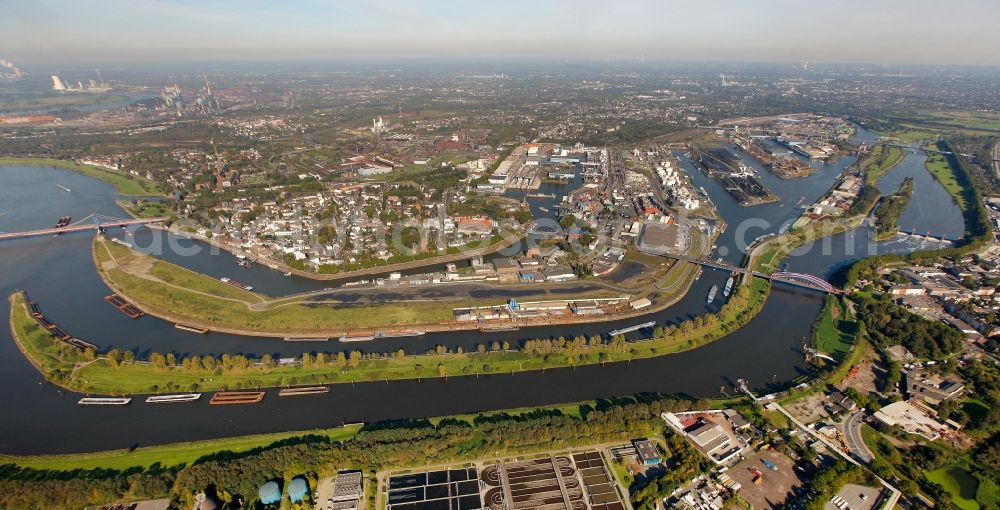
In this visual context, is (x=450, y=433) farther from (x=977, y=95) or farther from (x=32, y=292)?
(x=977, y=95)

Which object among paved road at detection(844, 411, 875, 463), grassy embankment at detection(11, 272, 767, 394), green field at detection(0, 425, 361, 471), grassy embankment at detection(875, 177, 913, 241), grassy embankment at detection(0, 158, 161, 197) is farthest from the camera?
grassy embankment at detection(0, 158, 161, 197)

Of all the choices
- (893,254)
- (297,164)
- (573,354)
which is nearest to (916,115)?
(893,254)

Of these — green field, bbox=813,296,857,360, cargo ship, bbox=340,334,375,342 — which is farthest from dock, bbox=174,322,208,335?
green field, bbox=813,296,857,360

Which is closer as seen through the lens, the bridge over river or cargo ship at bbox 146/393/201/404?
cargo ship at bbox 146/393/201/404

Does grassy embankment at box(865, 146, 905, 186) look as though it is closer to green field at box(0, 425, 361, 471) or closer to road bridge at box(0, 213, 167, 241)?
green field at box(0, 425, 361, 471)

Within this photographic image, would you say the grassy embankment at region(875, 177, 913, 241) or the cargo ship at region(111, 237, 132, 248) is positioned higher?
the grassy embankment at region(875, 177, 913, 241)

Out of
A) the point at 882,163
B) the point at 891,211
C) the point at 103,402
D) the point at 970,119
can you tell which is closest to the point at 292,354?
the point at 103,402

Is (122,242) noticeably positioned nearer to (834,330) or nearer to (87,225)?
(87,225)
